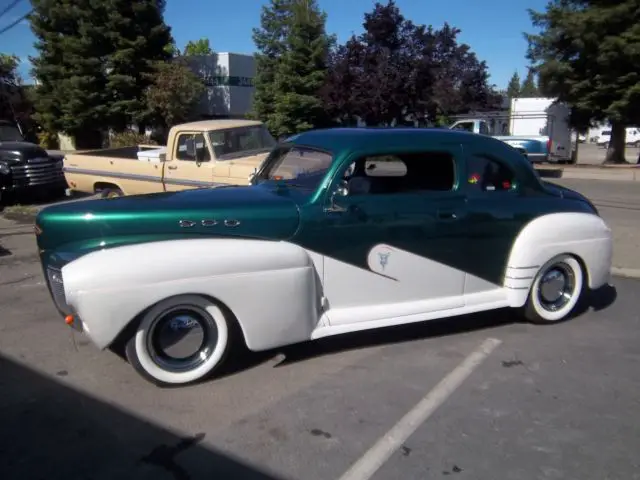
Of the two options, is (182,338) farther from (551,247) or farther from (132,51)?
(132,51)

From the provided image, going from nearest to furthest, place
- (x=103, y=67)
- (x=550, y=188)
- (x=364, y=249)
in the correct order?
(x=364, y=249) → (x=550, y=188) → (x=103, y=67)

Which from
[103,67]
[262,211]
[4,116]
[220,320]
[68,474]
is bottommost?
[68,474]

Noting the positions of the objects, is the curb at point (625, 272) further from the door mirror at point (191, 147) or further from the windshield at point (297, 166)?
the door mirror at point (191, 147)

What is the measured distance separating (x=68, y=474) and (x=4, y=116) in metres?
37.8

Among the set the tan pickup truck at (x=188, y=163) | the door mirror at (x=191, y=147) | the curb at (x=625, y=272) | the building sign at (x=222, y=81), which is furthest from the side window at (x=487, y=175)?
the building sign at (x=222, y=81)

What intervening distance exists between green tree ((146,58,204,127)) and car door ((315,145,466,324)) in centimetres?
2618

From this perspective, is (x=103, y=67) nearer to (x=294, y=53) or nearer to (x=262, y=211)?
(x=294, y=53)

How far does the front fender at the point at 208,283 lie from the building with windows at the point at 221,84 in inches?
1284

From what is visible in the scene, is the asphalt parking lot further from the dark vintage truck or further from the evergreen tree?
the evergreen tree

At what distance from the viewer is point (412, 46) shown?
965 inches

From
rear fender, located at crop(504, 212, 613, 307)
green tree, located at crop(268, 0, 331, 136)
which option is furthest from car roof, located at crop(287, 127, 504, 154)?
green tree, located at crop(268, 0, 331, 136)

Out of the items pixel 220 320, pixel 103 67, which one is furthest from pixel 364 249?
pixel 103 67

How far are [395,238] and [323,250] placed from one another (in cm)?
60

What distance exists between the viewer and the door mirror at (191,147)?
Result: 897cm
